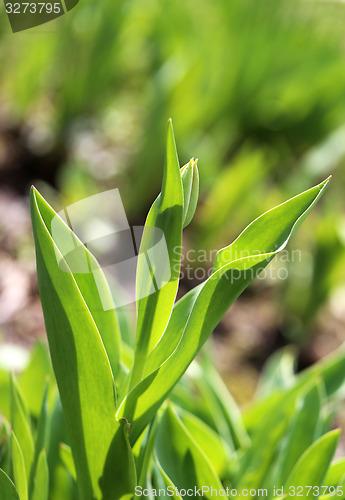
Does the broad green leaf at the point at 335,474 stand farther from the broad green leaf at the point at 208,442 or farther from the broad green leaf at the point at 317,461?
the broad green leaf at the point at 208,442

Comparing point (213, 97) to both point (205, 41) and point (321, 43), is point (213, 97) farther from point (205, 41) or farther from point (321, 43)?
point (321, 43)

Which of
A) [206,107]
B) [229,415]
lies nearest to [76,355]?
[229,415]

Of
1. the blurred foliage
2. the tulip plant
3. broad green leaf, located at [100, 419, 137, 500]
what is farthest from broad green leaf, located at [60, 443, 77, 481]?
the blurred foliage

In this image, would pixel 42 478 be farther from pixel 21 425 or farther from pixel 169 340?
pixel 169 340

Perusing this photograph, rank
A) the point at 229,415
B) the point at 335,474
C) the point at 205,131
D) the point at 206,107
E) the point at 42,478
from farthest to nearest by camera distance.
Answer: the point at 205,131 → the point at 206,107 → the point at 229,415 → the point at 335,474 → the point at 42,478

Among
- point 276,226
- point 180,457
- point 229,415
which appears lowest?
point 229,415
